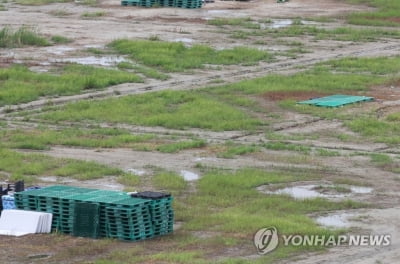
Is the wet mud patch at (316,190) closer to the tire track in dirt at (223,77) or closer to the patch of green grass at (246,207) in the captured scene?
the patch of green grass at (246,207)

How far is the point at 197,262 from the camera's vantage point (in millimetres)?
19609

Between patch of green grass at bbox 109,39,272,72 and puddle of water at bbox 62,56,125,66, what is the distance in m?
0.75

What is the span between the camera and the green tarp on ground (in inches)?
1432

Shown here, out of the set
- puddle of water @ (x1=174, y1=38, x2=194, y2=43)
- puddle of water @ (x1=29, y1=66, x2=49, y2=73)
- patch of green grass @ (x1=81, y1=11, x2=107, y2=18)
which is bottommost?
patch of green grass @ (x1=81, y1=11, x2=107, y2=18)

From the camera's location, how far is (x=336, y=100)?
37031mm

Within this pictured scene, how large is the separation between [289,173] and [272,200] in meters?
2.95

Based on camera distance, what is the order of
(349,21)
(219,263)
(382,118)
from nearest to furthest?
(219,263) → (382,118) → (349,21)

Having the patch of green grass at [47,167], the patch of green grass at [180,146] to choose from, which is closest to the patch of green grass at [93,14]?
the patch of green grass at [180,146]

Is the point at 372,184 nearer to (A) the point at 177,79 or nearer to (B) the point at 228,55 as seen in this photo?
(A) the point at 177,79

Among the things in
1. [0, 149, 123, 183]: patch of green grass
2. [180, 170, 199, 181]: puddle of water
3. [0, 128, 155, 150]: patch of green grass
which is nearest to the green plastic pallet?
[0, 149, 123, 183]: patch of green grass

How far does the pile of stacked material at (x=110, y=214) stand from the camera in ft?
69.5

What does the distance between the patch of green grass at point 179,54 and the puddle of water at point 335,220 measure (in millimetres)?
20379

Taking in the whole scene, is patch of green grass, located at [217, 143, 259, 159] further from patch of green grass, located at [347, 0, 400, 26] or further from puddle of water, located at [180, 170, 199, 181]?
patch of green grass, located at [347, 0, 400, 26]

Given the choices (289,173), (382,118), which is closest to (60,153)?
(289,173)
